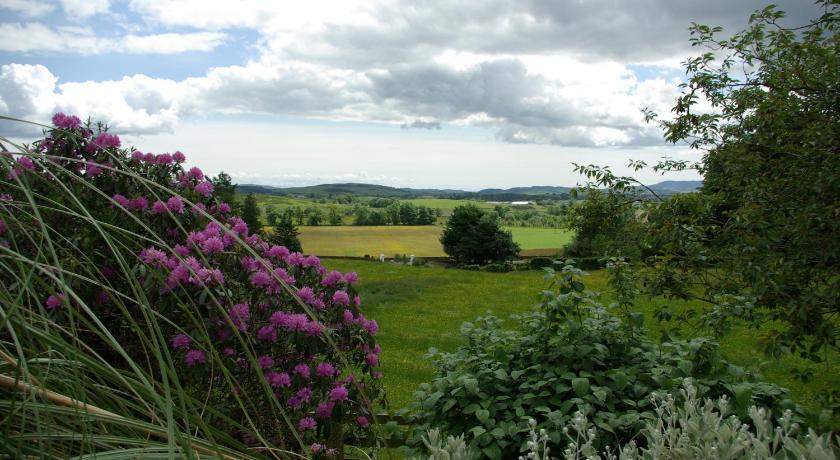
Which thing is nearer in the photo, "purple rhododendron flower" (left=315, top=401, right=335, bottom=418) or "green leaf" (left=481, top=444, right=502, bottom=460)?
"green leaf" (left=481, top=444, right=502, bottom=460)

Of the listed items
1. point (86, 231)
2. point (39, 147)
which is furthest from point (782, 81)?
point (39, 147)

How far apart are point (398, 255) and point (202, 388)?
101 ft

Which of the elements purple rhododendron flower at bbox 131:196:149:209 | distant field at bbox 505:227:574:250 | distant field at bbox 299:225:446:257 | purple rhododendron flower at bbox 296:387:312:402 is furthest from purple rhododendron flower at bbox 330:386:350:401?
distant field at bbox 505:227:574:250

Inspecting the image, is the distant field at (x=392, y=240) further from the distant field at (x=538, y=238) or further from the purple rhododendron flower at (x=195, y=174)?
the purple rhododendron flower at (x=195, y=174)

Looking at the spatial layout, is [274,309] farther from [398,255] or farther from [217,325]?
[398,255]

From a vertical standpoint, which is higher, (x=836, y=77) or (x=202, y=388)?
(x=836, y=77)

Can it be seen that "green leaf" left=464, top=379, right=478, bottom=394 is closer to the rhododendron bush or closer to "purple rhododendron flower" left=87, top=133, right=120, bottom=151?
the rhododendron bush

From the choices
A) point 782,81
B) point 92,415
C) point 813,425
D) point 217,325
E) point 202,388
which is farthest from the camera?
point 782,81

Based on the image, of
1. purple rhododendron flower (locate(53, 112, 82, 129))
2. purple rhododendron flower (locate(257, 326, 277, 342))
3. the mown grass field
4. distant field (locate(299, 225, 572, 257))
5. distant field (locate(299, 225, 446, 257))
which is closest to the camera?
purple rhododendron flower (locate(257, 326, 277, 342))

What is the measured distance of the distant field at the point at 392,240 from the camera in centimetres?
3319

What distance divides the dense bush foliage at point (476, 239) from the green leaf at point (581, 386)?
29544mm

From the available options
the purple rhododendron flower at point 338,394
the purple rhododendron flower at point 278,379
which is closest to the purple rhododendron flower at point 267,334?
the purple rhododendron flower at point 278,379

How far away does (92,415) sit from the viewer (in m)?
0.94

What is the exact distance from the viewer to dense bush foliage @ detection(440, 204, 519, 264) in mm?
32500
